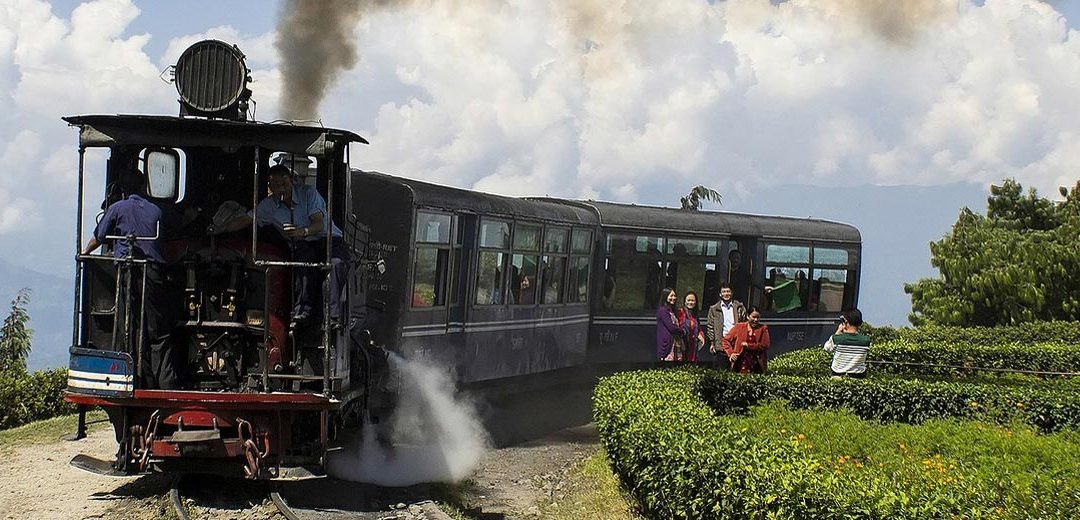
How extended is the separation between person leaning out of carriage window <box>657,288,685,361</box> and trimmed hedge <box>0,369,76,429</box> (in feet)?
25.2

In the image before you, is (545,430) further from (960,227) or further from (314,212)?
(960,227)

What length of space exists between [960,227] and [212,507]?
3152cm

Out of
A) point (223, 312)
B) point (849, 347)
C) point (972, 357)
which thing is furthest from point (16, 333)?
point (972, 357)

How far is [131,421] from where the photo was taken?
32.3 feet

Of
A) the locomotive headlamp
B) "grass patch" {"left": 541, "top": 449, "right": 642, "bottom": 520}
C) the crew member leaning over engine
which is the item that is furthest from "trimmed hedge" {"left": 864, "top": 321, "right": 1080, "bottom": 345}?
the locomotive headlamp

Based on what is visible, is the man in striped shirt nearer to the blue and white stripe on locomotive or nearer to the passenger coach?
the passenger coach

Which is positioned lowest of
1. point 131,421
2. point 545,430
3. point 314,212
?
point 545,430

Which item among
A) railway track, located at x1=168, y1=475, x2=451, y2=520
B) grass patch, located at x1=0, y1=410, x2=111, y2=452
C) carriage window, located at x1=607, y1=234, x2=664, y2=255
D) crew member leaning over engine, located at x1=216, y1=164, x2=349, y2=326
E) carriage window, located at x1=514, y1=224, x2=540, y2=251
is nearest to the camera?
railway track, located at x1=168, y1=475, x2=451, y2=520

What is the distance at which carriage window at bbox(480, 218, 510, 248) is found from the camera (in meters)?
16.3

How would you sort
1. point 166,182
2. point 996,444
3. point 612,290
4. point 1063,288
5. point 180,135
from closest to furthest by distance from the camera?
point 180,135 < point 166,182 < point 996,444 < point 612,290 < point 1063,288

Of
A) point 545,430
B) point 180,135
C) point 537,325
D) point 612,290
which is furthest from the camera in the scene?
point 612,290

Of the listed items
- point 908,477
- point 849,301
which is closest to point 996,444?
point 908,477

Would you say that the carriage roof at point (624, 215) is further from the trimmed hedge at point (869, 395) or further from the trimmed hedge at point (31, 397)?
the trimmed hedge at point (31, 397)

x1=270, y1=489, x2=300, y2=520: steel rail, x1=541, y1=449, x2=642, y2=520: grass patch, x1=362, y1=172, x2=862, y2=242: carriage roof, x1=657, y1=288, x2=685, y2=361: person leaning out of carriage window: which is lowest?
x1=541, y1=449, x2=642, y2=520: grass patch
